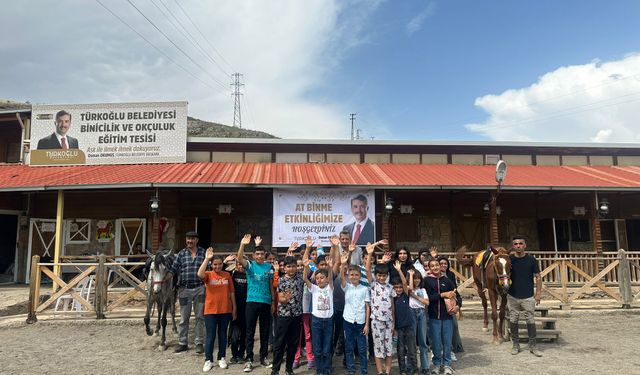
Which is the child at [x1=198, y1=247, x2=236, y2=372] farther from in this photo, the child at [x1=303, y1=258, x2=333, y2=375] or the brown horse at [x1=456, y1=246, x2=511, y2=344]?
the brown horse at [x1=456, y1=246, x2=511, y2=344]

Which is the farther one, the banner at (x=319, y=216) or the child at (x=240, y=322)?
the banner at (x=319, y=216)

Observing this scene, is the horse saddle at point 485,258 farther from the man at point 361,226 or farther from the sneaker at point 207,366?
the sneaker at point 207,366

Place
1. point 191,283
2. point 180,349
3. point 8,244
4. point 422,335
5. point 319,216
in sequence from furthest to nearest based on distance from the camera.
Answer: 1. point 8,244
2. point 319,216
3. point 180,349
4. point 191,283
5. point 422,335

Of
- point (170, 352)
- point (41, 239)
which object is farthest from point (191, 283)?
point (41, 239)

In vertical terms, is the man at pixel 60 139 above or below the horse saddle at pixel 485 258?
above

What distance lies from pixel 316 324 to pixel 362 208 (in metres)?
6.25

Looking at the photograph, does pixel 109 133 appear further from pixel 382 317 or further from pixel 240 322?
pixel 382 317

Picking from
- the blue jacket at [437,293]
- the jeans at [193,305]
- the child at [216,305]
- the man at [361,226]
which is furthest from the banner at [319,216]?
the blue jacket at [437,293]

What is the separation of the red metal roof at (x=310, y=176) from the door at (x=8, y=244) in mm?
2240

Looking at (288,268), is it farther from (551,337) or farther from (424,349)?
(551,337)

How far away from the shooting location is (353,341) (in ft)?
17.1

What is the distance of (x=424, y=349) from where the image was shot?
531cm

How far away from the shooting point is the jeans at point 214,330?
548 centimetres

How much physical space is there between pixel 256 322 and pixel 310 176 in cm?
701
